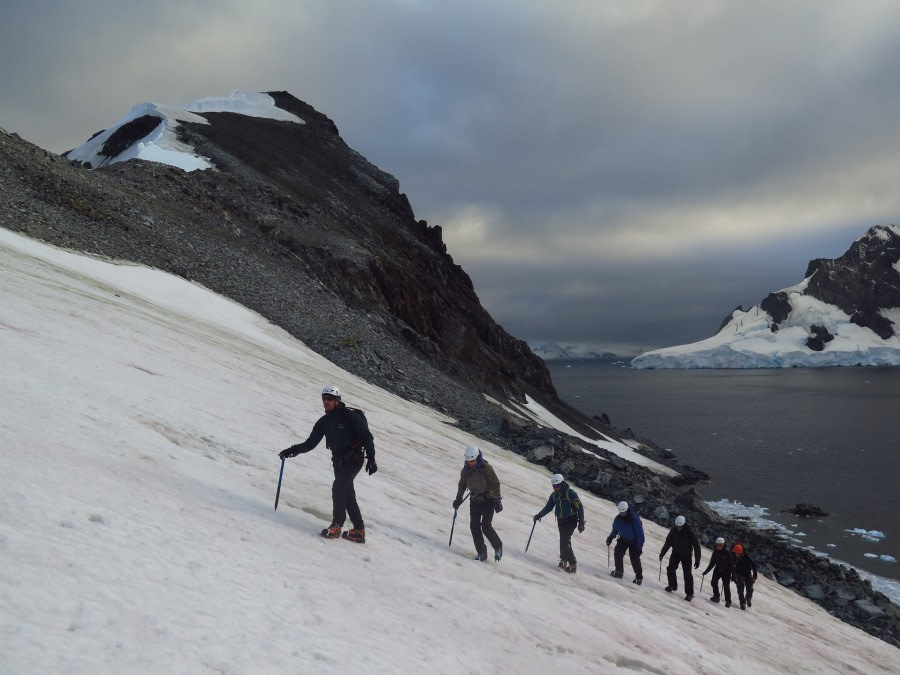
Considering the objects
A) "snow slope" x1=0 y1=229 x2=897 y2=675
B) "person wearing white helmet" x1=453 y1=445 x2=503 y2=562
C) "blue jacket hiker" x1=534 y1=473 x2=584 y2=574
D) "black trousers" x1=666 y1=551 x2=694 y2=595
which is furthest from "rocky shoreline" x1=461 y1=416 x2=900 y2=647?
"person wearing white helmet" x1=453 y1=445 x2=503 y2=562

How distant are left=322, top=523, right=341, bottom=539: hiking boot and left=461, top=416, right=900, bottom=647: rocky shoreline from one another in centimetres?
2011

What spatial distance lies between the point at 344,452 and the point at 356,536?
1.38m

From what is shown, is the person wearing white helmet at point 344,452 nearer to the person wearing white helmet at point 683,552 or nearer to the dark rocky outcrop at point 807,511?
the person wearing white helmet at point 683,552

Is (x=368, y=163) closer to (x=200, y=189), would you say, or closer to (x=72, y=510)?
(x=200, y=189)

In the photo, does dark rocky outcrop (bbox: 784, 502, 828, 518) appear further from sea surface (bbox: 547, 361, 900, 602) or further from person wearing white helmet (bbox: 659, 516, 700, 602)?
person wearing white helmet (bbox: 659, 516, 700, 602)

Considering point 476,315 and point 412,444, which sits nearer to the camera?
point 412,444

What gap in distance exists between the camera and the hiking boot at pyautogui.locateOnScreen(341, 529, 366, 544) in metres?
9.47

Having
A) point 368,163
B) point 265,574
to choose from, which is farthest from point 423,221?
point 265,574

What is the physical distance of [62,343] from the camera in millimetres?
13273

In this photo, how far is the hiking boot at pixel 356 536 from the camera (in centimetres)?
947

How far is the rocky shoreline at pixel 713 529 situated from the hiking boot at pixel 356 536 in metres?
19.7

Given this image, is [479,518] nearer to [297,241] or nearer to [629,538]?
[629,538]

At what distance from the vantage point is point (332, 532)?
927 centimetres

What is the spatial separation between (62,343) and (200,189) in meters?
41.6
